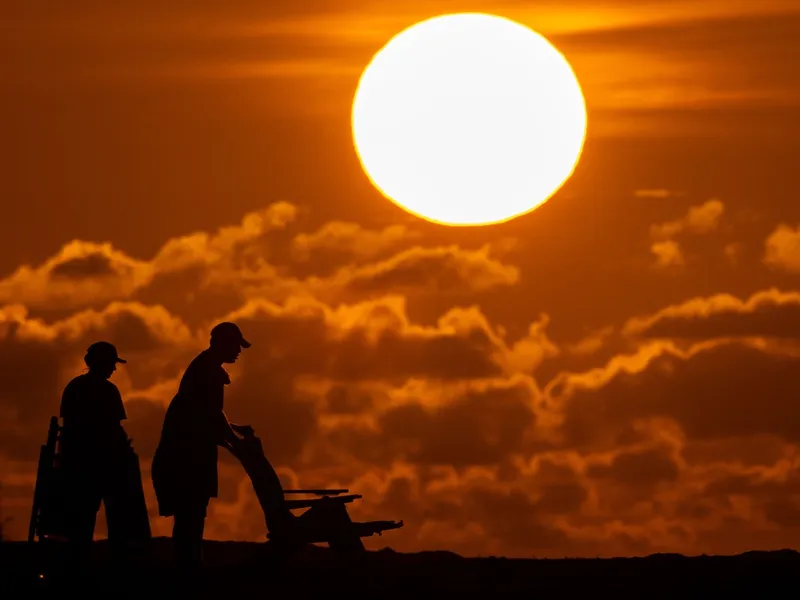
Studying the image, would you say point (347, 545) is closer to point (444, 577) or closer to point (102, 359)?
point (444, 577)

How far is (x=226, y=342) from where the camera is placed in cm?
1437

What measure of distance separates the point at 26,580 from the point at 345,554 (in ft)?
10.2

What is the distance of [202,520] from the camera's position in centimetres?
1438

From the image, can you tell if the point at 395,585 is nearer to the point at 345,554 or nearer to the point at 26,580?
the point at 345,554

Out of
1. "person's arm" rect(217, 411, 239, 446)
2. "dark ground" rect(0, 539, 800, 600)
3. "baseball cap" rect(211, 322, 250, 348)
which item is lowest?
"dark ground" rect(0, 539, 800, 600)

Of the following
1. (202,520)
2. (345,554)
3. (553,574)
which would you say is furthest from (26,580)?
(553,574)

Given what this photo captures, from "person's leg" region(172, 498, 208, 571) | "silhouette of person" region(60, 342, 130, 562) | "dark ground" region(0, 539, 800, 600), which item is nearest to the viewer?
→ "dark ground" region(0, 539, 800, 600)

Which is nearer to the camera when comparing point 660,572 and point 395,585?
point 395,585

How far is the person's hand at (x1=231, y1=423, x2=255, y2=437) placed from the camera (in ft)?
49.8

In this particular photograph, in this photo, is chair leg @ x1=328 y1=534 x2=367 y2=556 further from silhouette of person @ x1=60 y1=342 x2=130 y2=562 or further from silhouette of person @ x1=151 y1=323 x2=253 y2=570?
silhouette of person @ x1=60 y1=342 x2=130 y2=562

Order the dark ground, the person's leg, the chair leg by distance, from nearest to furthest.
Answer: the dark ground
the person's leg
the chair leg

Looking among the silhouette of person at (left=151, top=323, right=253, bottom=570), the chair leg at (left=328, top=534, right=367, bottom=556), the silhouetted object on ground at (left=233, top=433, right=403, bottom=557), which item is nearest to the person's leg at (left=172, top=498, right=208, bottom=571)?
the silhouette of person at (left=151, top=323, right=253, bottom=570)

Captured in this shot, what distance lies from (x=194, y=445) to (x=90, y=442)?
3.65 feet

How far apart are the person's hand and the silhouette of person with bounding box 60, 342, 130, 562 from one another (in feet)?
3.36
